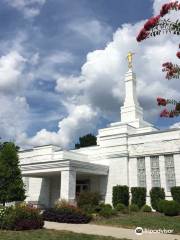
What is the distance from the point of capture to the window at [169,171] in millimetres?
27256

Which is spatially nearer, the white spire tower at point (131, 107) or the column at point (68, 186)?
the column at point (68, 186)

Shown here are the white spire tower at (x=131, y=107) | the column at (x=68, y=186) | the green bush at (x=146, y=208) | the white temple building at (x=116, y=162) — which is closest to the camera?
the green bush at (x=146, y=208)

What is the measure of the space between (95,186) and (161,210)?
9.25 metres

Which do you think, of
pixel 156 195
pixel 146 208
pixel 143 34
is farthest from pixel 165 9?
pixel 156 195

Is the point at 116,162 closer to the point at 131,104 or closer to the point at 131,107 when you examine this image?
the point at 131,107

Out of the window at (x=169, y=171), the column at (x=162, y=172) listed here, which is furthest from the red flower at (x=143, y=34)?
the column at (x=162, y=172)

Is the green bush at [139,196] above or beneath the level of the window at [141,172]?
beneath

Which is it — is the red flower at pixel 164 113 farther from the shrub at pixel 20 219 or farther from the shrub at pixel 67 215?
the shrub at pixel 67 215

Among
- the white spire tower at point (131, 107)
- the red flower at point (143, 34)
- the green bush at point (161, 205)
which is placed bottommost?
the green bush at point (161, 205)

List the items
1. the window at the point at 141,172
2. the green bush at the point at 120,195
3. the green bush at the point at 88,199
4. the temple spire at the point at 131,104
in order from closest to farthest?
the green bush at the point at 88,199 → the green bush at the point at 120,195 → the window at the point at 141,172 → the temple spire at the point at 131,104

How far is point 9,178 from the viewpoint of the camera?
82.5 feet

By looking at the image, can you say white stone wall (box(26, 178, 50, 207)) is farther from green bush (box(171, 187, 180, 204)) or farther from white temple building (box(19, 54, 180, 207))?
green bush (box(171, 187, 180, 204))

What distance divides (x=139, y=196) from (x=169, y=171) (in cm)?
344

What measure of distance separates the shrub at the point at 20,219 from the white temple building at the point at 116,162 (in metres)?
10.7
